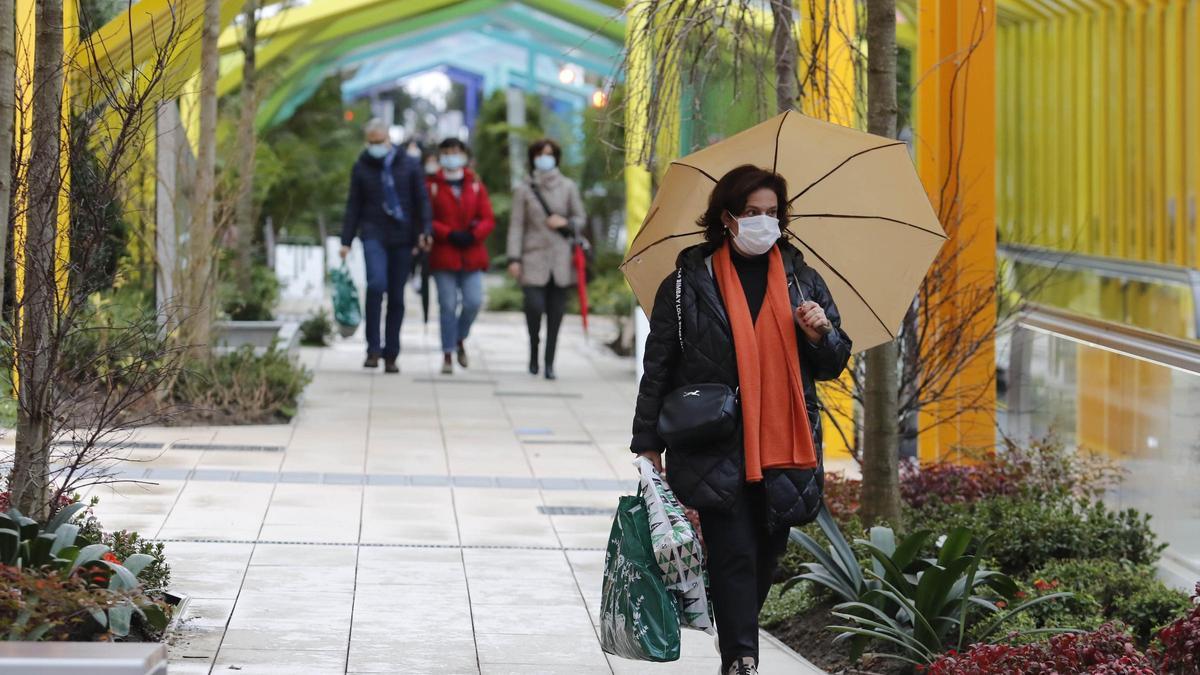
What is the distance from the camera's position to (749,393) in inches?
202

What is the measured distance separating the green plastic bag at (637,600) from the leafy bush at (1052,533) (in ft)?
8.05

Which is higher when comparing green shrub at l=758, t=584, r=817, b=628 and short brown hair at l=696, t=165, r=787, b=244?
short brown hair at l=696, t=165, r=787, b=244

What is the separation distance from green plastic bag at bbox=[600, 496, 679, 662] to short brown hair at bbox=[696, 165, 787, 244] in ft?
2.76

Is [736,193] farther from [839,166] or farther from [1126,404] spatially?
[1126,404]

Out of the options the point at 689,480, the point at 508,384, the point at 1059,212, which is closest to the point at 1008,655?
the point at 689,480

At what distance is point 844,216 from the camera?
5.96 metres

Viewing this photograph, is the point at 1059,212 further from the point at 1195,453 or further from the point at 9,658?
the point at 9,658

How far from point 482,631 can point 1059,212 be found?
54.3ft

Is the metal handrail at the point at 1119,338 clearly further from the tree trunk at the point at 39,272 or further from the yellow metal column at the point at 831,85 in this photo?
the tree trunk at the point at 39,272

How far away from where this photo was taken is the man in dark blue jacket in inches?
583

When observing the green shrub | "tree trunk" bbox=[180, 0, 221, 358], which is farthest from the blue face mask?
the green shrub

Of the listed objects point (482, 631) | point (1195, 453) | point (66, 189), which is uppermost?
point (66, 189)

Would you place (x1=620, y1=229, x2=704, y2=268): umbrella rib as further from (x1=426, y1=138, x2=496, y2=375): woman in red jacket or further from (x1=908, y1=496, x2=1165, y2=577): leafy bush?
(x1=426, y1=138, x2=496, y2=375): woman in red jacket

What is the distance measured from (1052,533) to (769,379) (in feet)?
8.57
